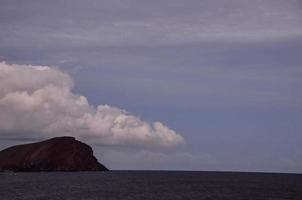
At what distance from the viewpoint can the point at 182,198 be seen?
110m

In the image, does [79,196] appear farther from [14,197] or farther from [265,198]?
[265,198]

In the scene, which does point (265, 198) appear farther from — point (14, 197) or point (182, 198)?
point (14, 197)

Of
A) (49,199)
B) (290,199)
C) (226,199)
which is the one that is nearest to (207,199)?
(226,199)

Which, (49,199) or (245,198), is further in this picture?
(245,198)

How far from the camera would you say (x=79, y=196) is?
112m

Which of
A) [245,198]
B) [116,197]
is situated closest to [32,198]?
[116,197]

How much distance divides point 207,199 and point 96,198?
78.2ft

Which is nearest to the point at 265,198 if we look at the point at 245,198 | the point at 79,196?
the point at 245,198

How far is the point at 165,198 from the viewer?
108938mm

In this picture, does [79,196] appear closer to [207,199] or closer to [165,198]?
[165,198]

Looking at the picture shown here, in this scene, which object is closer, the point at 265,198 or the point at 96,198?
the point at 96,198

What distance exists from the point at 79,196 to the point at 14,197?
1398 cm

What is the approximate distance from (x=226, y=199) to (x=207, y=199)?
4175 mm

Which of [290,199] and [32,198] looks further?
[290,199]
